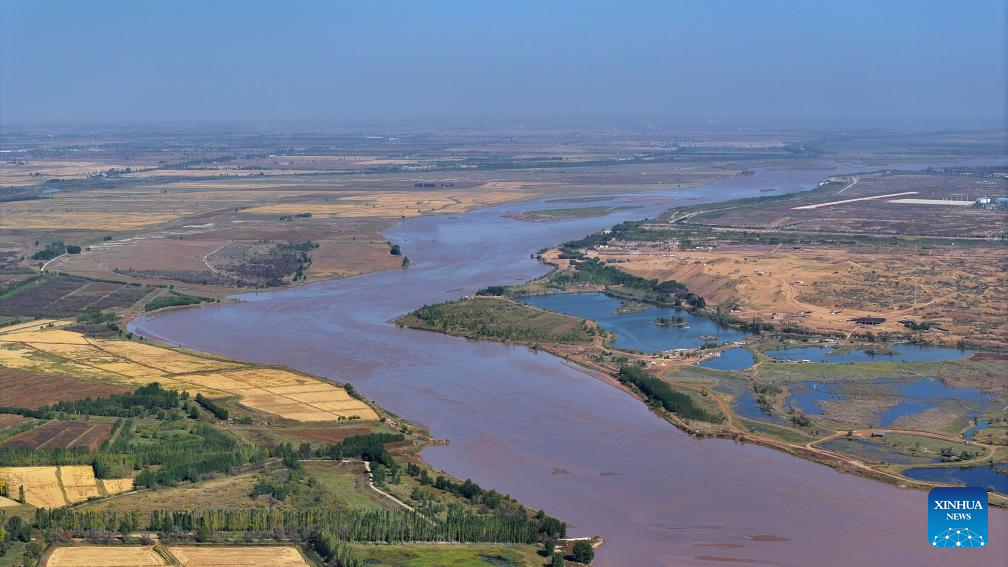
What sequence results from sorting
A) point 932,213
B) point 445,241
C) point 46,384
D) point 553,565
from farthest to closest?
point 932,213 → point 445,241 → point 46,384 → point 553,565

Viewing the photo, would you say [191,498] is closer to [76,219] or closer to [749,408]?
[749,408]

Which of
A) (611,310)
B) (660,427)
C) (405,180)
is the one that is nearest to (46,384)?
(660,427)

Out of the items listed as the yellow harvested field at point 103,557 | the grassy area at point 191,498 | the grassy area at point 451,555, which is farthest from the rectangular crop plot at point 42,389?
the grassy area at point 451,555

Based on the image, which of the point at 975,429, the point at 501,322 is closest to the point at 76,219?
the point at 501,322

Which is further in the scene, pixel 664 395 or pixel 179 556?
pixel 664 395

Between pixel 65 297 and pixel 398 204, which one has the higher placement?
pixel 398 204

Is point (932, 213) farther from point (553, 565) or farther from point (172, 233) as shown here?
point (553, 565)

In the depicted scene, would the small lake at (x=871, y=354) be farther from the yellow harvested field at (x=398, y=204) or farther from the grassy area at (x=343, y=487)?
the yellow harvested field at (x=398, y=204)
